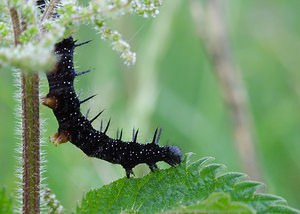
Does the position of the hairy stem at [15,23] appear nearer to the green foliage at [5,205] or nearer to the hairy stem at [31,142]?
the hairy stem at [31,142]

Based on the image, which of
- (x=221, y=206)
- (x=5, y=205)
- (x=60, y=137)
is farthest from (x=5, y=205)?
(x=221, y=206)

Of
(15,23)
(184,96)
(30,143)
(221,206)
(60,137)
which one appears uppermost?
(184,96)

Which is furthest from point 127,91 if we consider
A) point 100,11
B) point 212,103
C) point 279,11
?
point 100,11

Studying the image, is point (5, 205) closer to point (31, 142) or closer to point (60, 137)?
point (31, 142)

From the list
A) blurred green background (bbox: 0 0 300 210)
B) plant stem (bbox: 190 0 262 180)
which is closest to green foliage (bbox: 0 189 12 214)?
blurred green background (bbox: 0 0 300 210)

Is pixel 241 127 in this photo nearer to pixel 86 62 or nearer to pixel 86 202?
pixel 86 62

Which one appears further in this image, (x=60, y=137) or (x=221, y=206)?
(x=60, y=137)

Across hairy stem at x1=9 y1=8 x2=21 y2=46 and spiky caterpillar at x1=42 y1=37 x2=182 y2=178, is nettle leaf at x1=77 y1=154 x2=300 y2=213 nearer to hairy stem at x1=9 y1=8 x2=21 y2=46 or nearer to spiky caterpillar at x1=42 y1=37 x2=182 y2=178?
spiky caterpillar at x1=42 y1=37 x2=182 y2=178

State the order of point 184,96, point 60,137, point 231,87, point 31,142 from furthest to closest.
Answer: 1. point 184,96
2. point 231,87
3. point 60,137
4. point 31,142
